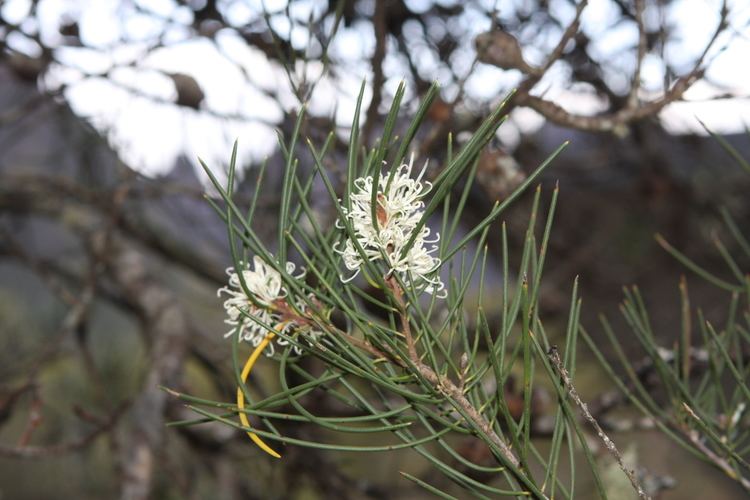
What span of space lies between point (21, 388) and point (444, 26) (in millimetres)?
724

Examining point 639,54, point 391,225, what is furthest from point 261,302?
point 639,54

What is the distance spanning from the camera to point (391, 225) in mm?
316

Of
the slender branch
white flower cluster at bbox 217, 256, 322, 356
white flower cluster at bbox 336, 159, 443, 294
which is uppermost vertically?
the slender branch

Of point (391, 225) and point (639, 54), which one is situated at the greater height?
point (639, 54)

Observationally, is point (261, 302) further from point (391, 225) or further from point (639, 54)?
point (639, 54)

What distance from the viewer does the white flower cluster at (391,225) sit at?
1.02ft

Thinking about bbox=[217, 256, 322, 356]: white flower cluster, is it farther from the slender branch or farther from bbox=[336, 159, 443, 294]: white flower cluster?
the slender branch

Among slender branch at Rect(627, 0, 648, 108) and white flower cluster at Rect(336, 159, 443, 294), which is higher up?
slender branch at Rect(627, 0, 648, 108)

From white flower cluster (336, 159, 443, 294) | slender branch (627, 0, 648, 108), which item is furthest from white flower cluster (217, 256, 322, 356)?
slender branch (627, 0, 648, 108)

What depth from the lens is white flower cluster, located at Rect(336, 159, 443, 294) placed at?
0.31 meters

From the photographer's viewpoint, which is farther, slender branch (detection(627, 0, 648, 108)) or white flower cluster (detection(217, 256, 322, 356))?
slender branch (detection(627, 0, 648, 108))

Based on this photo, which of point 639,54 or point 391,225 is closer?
point 391,225

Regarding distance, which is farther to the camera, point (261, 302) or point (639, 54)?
point (639, 54)

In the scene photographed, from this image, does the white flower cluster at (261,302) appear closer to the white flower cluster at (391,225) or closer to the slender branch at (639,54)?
the white flower cluster at (391,225)
